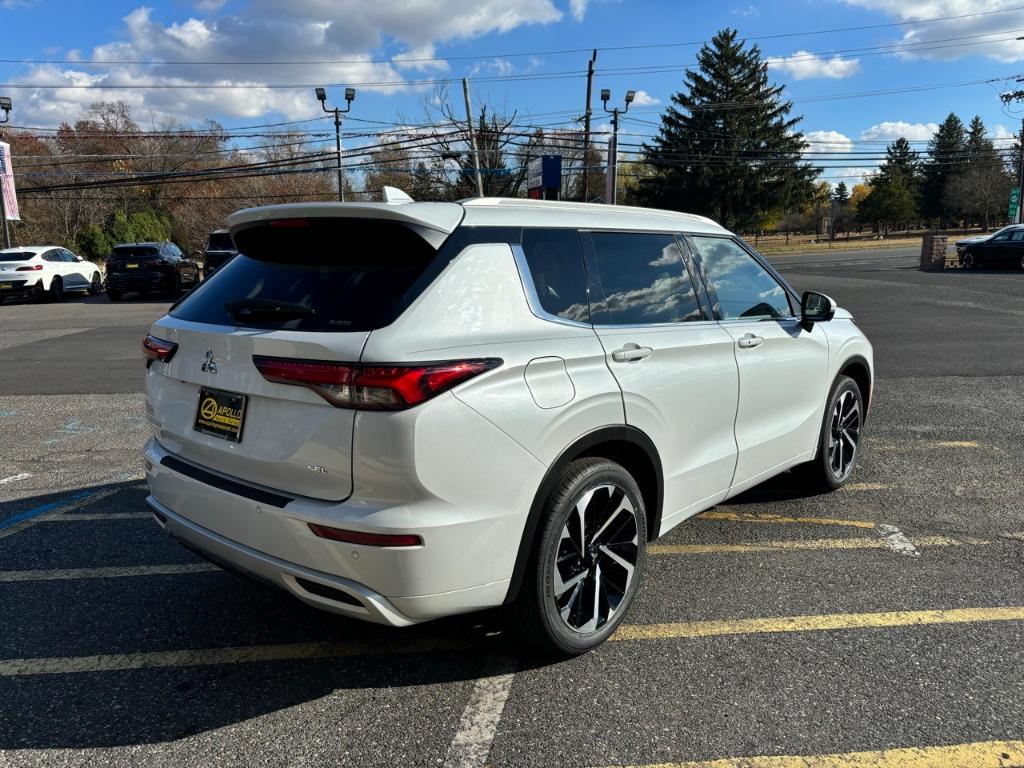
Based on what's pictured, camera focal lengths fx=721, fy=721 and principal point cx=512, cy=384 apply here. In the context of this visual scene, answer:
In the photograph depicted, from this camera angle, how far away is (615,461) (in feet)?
10.2

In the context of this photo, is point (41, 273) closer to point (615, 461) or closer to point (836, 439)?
point (836, 439)

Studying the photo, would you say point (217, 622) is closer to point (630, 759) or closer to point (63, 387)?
point (630, 759)

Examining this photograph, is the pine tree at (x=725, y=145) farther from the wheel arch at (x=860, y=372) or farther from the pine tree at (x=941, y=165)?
the wheel arch at (x=860, y=372)

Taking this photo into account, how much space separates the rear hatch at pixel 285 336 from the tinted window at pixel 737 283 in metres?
1.77

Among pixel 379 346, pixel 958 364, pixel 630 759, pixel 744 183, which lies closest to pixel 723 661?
pixel 630 759

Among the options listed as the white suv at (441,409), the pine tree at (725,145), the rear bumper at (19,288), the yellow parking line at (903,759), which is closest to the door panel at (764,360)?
the white suv at (441,409)

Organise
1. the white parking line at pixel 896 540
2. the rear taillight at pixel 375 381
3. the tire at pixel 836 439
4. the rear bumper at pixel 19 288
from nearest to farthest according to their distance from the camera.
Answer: the rear taillight at pixel 375 381 < the white parking line at pixel 896 540 < the tire at pixel 836 439 < the rear bumper at pixel 19 288

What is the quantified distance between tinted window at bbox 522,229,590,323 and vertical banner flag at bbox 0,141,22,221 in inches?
1377

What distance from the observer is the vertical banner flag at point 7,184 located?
29719 millimetres

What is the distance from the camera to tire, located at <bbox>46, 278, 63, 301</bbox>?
2208 cm

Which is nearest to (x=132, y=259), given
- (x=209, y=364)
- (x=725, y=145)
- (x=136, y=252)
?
(x=136, y=252)

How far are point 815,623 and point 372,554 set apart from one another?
6.79ft

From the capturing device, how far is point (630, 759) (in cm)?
237

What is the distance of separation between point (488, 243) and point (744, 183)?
64.4 m
